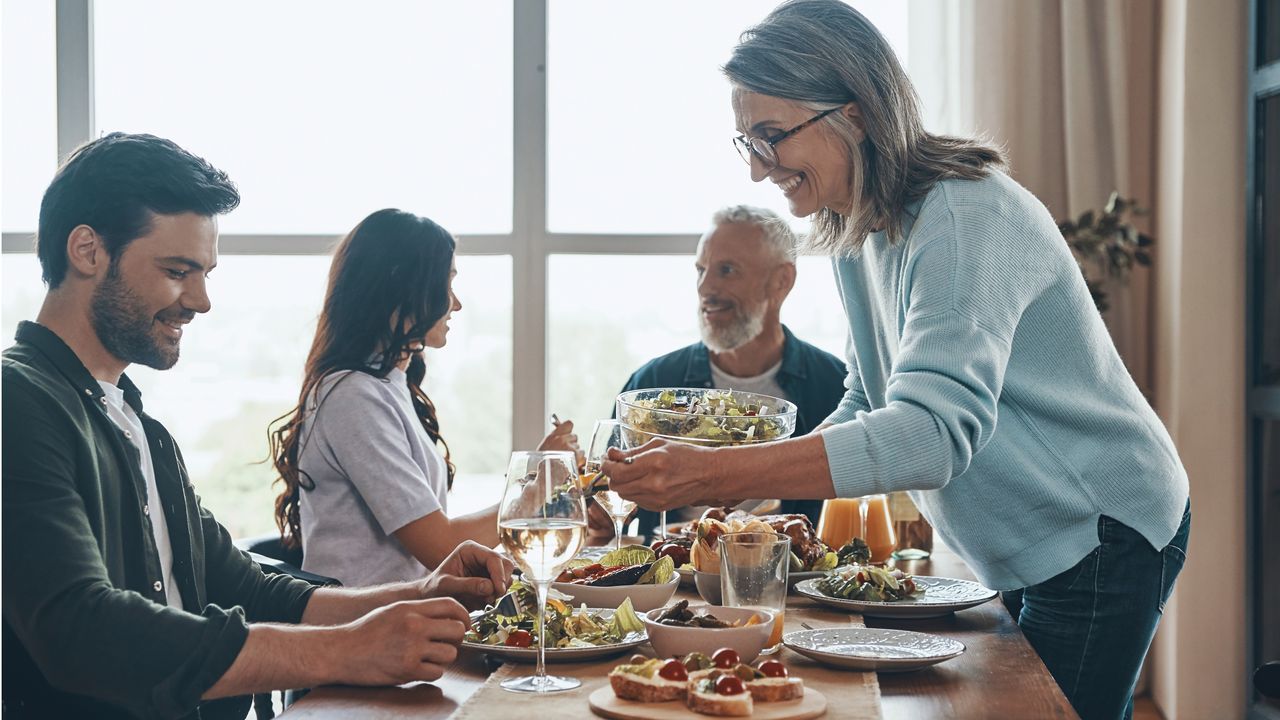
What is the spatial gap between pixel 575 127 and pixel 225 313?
1493 millimetres

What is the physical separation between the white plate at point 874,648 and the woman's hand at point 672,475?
0.20m

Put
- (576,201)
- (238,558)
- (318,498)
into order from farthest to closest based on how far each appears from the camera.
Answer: (576,201)
(318,498)
(238,558)

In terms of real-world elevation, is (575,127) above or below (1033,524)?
above

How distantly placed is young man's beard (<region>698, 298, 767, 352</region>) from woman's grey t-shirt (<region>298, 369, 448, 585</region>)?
1.24 metres

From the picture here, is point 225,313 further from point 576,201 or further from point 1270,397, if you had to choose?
point 1270,397

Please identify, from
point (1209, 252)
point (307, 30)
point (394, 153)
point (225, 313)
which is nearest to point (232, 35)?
point (307, 30)

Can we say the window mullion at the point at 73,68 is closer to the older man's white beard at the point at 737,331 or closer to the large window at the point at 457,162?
the large window at the point at 457,162

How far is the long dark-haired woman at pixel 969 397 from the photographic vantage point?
1.43 m

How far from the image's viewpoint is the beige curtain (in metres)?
3.74

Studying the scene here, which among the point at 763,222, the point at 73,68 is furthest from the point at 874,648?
the point at 73,68

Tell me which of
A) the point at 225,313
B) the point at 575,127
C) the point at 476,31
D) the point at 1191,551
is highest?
the point at 476,31

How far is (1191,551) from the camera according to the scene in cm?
348

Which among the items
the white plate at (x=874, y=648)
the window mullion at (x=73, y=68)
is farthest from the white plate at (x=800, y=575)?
the window mullion at (x=73, y=68)

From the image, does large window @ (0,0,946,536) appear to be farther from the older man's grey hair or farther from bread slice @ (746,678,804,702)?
bread slice @ (746,678,804,702)
